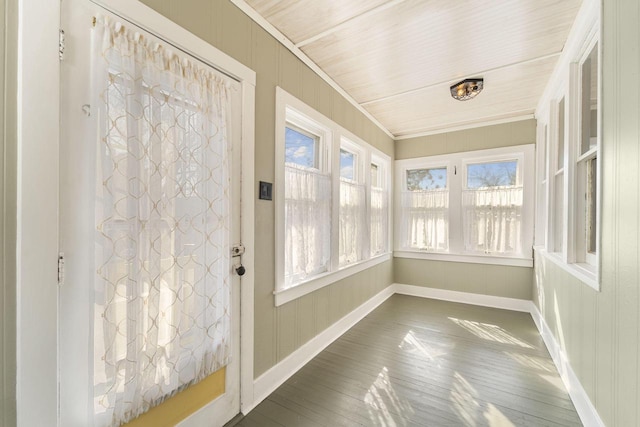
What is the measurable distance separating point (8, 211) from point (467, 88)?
3.35 metres

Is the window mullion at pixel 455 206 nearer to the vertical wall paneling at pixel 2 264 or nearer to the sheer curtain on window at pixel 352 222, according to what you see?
the sheer curtain on window at pixel 352 222

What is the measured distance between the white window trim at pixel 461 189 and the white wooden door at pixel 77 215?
13.3 feet

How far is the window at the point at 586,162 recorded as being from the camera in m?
1.87

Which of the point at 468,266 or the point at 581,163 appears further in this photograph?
the point at 468,266

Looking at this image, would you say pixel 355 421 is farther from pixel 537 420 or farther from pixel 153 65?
pixel 153 65

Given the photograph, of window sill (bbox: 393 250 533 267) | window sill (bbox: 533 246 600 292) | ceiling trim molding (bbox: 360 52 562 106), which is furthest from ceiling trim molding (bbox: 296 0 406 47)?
window sill (bbox: 393 250 533 267)

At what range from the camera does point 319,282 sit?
2510 mm

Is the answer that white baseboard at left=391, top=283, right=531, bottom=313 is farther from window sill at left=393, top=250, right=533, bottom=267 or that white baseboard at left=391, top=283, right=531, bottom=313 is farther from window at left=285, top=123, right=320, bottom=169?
window at left=285, top=123, right=320, bottom=169

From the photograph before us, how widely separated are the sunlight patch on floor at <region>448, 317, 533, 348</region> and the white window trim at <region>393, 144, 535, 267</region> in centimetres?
103

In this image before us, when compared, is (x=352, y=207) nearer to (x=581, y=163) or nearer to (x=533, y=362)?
(x=581, y=163)

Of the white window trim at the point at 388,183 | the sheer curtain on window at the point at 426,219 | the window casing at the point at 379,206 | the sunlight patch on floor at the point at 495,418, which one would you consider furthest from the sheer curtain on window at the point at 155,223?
the sheer curtain on window at the point at 426,219

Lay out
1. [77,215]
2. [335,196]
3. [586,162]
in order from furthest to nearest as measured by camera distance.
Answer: [335,196] → [586,162] → [77,215]

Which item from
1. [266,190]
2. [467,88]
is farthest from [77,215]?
[467,88]

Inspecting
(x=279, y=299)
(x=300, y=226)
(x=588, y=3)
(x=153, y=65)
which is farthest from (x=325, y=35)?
(x=279, y=299)
